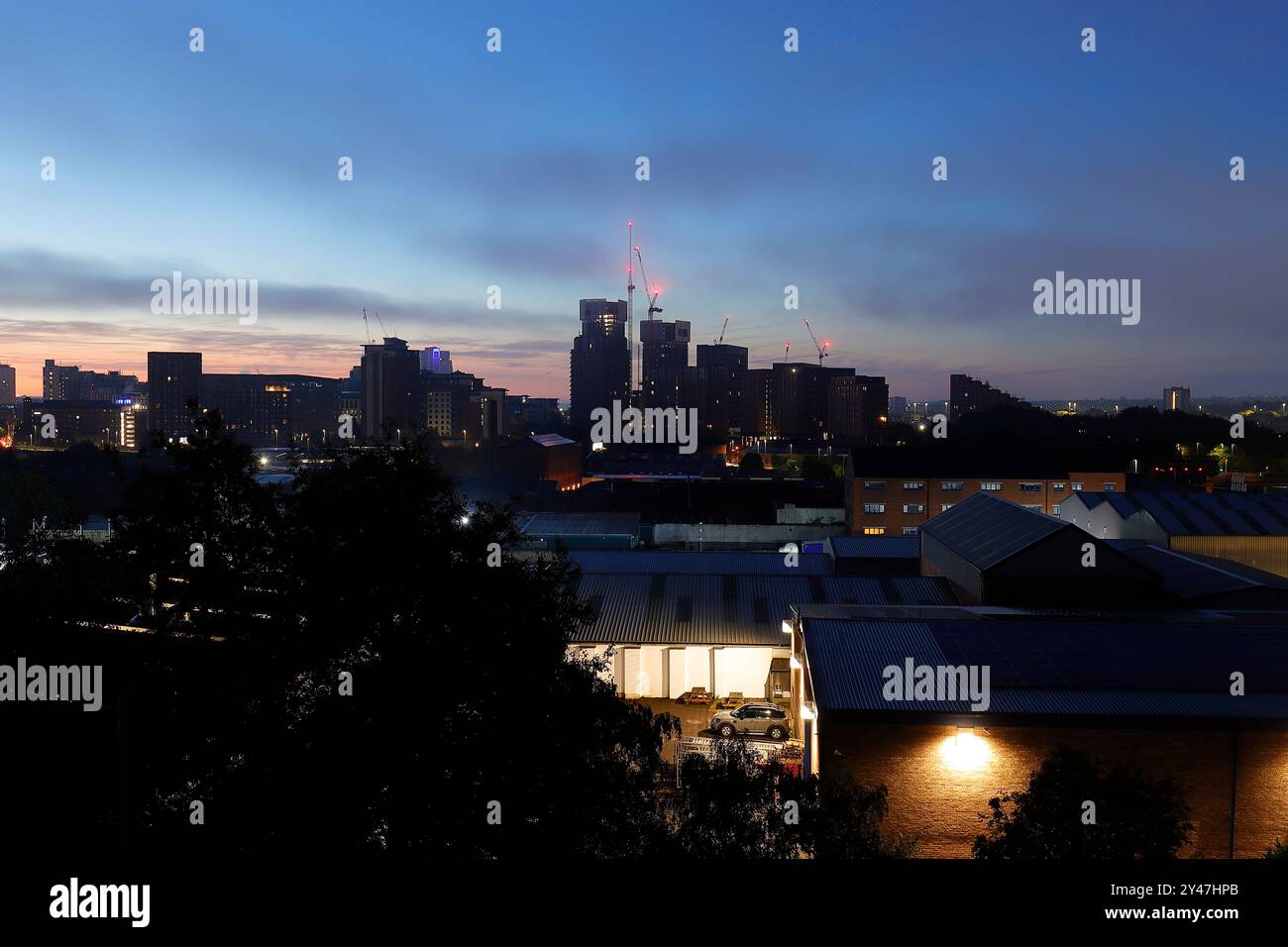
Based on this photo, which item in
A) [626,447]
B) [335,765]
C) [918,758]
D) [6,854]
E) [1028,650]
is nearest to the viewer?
[6,854]

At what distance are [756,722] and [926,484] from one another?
104 ft

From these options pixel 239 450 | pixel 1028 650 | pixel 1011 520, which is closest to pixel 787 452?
pixel 1011 520

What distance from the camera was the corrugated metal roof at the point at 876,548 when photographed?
26953 mm

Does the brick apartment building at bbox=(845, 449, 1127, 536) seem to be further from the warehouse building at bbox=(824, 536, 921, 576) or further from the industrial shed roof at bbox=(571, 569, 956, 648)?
the industrial shed roof at bbox=(571, 569, 956, 648)

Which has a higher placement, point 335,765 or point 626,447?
point 626,447

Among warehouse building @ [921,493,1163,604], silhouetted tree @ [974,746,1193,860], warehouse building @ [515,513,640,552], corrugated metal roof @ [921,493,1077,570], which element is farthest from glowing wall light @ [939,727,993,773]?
warehouse building @ [515,513,640,552]

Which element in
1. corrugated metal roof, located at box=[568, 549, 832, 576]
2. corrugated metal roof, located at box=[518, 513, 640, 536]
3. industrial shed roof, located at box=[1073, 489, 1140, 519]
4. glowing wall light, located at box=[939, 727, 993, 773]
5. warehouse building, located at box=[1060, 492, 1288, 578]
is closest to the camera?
glowing wall light, located at box=[939, 727, 993, 773]

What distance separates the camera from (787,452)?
4345 inches

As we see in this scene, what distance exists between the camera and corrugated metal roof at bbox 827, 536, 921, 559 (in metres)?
27.0

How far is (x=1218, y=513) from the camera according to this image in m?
25.8

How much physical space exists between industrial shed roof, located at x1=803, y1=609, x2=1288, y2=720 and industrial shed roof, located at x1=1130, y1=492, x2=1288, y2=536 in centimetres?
1169

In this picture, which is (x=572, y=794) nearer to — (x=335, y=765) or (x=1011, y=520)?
Answer: (x=335, y=765)

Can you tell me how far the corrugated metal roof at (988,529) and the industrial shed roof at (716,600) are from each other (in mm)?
1445

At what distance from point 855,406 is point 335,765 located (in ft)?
479
